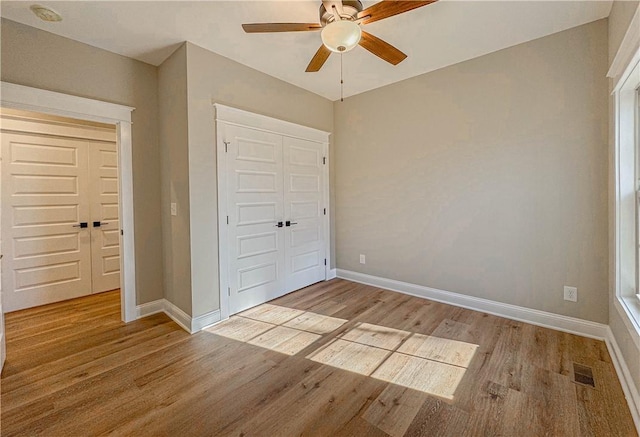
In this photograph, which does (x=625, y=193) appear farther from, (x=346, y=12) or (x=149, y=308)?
(x=149, y=308)

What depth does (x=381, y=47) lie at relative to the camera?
7.25ft

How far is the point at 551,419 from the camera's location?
5.31 ft

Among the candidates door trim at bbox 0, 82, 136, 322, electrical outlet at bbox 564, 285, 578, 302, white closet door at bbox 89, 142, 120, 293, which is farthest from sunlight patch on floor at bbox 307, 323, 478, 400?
white closet door at bbox 89, 142, 120, 293

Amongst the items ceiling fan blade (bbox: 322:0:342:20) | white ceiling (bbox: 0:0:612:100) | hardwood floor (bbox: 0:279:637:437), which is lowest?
hardwood floor (bbox: 0:279:637:437)

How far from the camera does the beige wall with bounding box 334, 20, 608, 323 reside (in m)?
2.46

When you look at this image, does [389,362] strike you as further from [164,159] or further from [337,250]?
[164,159]

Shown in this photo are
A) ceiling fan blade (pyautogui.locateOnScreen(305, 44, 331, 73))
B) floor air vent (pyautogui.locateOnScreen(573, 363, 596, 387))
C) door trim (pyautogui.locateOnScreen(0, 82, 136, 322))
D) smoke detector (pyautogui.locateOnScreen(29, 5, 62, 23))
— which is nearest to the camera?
floor air vent (pyautogui.locateOnScreen(573, 363, 596, 387))

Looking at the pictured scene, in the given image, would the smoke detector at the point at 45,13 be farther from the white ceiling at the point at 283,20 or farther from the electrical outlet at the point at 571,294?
the electrical outlet at the point at 571,294

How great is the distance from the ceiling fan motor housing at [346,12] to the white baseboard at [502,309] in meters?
2.94

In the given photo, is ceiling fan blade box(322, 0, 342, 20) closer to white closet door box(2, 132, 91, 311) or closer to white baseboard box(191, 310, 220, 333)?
white baseboard box(191, 310, 220, 333)

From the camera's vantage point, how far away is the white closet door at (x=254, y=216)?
3061mm

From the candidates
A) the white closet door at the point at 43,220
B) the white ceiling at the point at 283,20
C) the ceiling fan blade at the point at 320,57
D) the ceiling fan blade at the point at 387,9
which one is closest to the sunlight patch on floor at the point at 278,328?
the white closet door at the point at 43,220

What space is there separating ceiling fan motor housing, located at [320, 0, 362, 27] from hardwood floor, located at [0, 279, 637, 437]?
2528 millimetres

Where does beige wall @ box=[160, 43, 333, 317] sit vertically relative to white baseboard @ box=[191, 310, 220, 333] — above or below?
above
